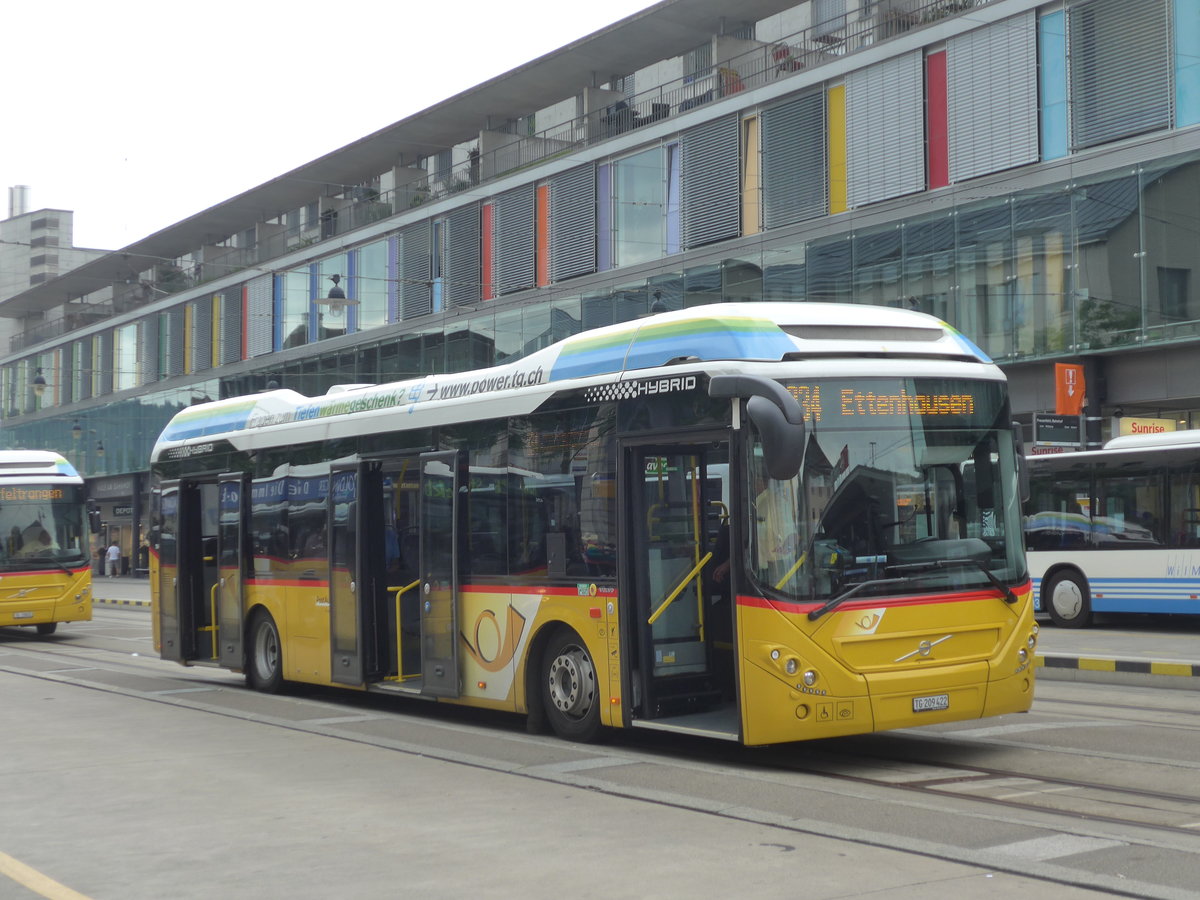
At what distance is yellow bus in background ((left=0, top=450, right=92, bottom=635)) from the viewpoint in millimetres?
25266

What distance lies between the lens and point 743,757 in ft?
33.6

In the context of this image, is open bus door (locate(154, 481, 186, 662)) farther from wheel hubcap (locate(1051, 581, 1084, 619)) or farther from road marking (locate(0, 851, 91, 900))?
wheel hubcap (locate(1051, 581, 1084, 619))

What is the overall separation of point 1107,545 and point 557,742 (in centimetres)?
1413

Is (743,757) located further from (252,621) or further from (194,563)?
(194,563)

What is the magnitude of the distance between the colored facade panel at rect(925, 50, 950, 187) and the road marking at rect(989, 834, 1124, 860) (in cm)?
2417

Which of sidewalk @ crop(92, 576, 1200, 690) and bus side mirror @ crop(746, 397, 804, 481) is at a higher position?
bus side mirror @ crop(746, 397, 804, 481)

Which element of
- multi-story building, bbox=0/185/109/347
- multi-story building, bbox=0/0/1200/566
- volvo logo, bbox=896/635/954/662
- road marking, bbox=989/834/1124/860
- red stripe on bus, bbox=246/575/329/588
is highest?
multi-story building, bbox=0/185/109/347

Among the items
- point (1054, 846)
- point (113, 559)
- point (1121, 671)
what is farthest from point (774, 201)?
point (113, 559)

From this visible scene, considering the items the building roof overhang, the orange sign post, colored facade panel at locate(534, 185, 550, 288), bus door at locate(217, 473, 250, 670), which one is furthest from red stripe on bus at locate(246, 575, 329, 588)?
colored facade panel at locate(534, 185, 550, 288)

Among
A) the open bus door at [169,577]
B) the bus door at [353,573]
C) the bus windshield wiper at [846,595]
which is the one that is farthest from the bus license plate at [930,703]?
the open bus door at [169,577]

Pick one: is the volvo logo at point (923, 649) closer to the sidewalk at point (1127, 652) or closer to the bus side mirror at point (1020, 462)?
the bus side mirror at point (1020, 462)

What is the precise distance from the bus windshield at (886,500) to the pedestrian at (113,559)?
58684mm

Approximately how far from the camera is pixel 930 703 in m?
9.20

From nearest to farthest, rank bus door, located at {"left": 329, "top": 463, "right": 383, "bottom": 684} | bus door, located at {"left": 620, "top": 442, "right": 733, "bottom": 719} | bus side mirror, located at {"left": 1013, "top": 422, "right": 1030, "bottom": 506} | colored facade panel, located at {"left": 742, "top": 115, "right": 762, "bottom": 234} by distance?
bus side mirror, located at {"left": 1013, "top": 422, "right": 1030, "bottom": 506} < bus door, located at {"left": 620, "top": 442, "right": 733, "bottom": 719} < bus door, located at {"left": 329, "top": 463, "right": 383, "bottom": 684} < colored facade panel, located at {"left": 742, "top": 115, "right": 762, "bottom": 234}
